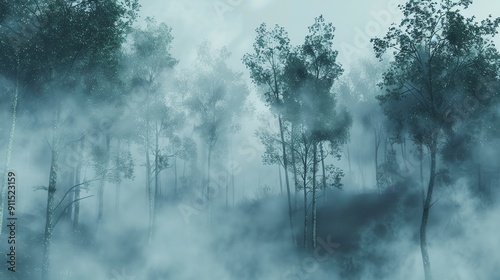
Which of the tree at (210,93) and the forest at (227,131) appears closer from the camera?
the forest at (227,131)

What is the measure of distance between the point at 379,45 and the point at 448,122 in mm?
8515

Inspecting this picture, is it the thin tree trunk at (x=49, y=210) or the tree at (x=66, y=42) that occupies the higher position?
the tree at (x=66, y=42)

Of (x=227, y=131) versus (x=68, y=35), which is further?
(x=227, y=131)

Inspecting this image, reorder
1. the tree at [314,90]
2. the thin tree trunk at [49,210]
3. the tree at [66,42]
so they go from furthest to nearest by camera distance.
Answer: the tree at [314,90] → the tree at [66,42] → the thin tree trunk at [49,210]

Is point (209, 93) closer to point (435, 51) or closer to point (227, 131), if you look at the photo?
point (227, 131)

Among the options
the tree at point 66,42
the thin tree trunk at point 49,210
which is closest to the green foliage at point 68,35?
the tree at point 66,42

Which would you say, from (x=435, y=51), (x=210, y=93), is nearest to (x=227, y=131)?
(x=210, y=93)

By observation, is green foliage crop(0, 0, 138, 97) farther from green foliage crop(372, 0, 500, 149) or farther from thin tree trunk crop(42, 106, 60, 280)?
green foliage crop(372, 0, 500, 149)

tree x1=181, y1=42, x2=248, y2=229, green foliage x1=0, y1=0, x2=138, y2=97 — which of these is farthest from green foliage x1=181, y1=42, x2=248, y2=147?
green foliage x1=0, y1=0, x2=138, y2=97

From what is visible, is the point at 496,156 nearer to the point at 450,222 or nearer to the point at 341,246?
the point at 450,222

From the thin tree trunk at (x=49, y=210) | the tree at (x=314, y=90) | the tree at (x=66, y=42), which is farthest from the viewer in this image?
the tree at (x=314, y=90)

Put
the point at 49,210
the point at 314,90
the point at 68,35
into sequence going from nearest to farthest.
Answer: the point at 49,210 → the point at 68,35 → the point at 314,90

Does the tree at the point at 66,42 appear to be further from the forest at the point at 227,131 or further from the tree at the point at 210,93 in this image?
the tree at the point at 210,93

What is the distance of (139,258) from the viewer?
845 inches
